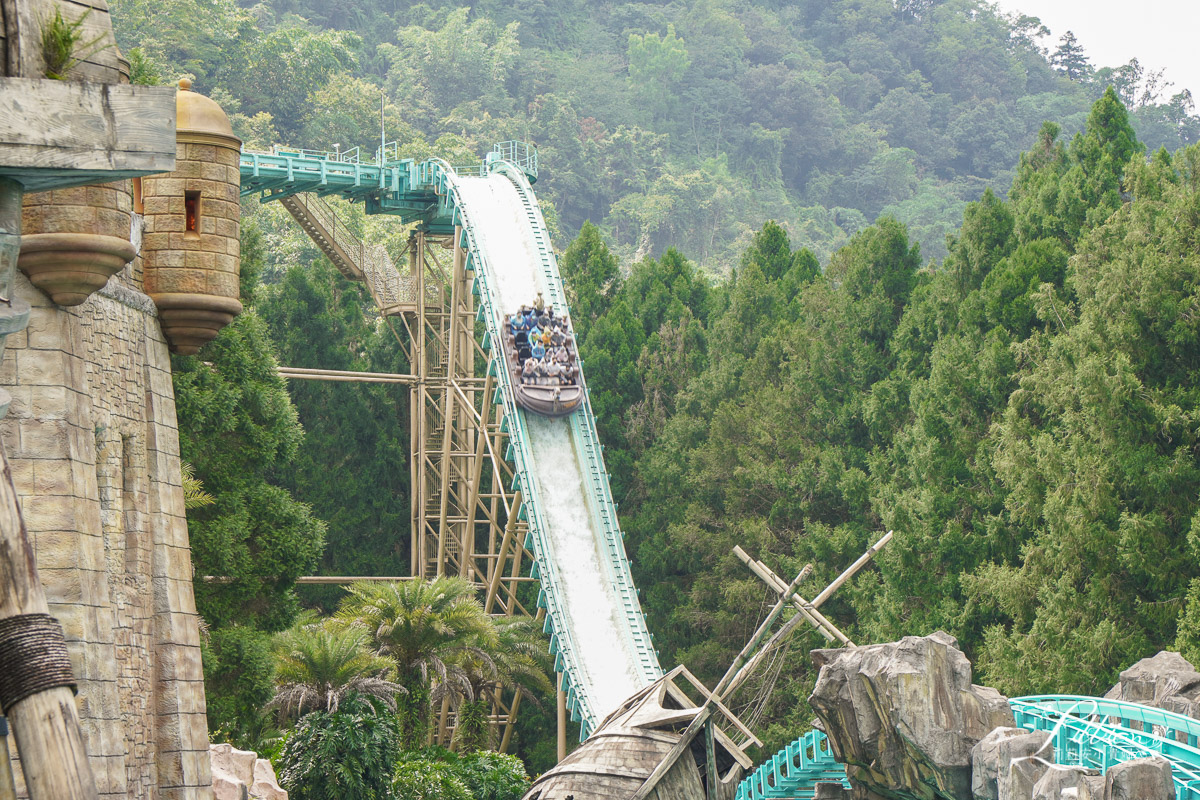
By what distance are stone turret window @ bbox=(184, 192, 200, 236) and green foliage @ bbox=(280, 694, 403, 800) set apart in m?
11.7

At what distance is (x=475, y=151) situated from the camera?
2852 inches

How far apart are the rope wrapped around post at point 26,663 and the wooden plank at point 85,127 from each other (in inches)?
106

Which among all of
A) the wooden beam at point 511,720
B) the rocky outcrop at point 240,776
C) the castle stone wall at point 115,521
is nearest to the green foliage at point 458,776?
the wooden beam at point 511,720

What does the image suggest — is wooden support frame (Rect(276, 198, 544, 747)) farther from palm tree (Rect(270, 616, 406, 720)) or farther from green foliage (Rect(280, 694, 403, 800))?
green foliage (Rect(280, 694, 403, 800))

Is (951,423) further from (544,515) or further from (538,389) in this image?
(538,389)

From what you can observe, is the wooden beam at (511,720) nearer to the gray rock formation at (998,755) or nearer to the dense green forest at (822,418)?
the dense green forest at (822,418)

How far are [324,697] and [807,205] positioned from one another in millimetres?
66350

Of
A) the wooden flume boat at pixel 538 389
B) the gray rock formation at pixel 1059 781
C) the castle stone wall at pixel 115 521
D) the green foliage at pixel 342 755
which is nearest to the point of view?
the castle stone wall at pixel 115 521

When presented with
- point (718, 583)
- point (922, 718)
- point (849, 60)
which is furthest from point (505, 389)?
point (849, 60)

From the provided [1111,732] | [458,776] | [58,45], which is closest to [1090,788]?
[1111,732]

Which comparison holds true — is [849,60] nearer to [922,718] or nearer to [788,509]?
[788,509]

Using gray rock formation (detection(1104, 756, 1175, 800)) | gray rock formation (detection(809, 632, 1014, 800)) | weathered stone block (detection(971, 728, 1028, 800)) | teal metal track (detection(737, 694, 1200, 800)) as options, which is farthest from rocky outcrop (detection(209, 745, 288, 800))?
gray rock formation (detection(1104, 756, 1175, 800))

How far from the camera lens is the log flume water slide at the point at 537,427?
28562mm

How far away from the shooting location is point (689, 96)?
88.9 meters
